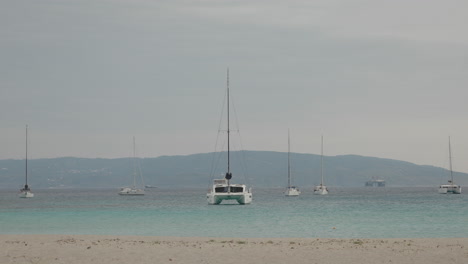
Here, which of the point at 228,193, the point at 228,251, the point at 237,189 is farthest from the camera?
the point at 237,189

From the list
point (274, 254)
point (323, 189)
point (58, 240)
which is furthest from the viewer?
point (323, 189)

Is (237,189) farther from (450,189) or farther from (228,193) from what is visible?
(450,189)

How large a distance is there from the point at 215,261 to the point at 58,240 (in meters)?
12.8

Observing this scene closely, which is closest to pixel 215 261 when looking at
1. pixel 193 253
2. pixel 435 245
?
pixel 193 253

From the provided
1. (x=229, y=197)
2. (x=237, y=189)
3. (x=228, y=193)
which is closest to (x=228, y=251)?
(x=229, y=197)

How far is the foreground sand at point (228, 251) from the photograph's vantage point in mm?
29125

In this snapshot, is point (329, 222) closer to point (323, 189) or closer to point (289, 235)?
point (289, 235)

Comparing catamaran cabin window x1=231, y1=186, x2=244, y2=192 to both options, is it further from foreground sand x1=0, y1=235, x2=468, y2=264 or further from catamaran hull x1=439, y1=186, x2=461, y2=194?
catamaran hull x1=439, y1=186, x2=461, y2=194

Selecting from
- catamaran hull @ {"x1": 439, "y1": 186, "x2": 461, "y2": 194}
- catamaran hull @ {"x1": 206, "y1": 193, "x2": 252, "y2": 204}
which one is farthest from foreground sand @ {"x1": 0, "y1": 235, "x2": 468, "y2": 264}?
A: catamaran hull @ {"x1": 439, "y1": 186, "x2": 461, "y2": 194}

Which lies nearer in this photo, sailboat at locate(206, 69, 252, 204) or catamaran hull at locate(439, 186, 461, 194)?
sailboat at locate(206, 69, 252, 204)

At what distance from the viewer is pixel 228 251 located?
105 feet

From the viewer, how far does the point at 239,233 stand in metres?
49.6

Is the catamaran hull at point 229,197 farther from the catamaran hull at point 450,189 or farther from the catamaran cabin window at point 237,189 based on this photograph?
the catamaran hull at point 450,189

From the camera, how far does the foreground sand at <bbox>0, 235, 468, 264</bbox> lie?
29.1 m
